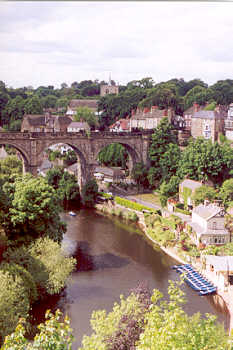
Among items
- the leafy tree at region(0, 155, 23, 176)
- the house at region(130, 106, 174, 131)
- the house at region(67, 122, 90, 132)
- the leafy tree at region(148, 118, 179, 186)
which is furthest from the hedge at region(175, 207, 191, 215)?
the house at region(67, 122, 90, 132)

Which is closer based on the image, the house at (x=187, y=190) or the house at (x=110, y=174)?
the house at (x=187, y=190)

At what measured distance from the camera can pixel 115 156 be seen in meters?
61.7

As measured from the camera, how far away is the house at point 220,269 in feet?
87.2

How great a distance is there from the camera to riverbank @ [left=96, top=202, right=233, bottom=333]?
24.9 meters

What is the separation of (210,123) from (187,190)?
13.4m

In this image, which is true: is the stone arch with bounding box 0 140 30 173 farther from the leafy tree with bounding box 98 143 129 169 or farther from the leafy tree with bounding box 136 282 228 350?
the leafy tree with bounding box 136 282 228 350

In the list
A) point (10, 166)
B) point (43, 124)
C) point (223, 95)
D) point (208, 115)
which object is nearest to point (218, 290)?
point (208, 115)

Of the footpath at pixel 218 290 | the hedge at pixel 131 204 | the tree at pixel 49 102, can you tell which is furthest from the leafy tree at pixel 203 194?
the tree at pixel 49 102

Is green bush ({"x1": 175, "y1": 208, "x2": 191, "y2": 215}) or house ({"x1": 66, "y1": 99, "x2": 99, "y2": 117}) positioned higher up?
house ({"x1": 66, "y1": 99, "x2": 99, "y2": 117})

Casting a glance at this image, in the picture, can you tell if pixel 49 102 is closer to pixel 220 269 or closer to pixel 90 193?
pixel 90 193

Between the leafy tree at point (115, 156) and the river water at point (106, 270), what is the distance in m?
18.7

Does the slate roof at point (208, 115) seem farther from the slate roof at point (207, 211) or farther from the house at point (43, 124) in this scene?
the house at point (43, 124)

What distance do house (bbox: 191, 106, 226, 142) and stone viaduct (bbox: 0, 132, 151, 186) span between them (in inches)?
258

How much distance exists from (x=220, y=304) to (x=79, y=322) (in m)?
8.71
